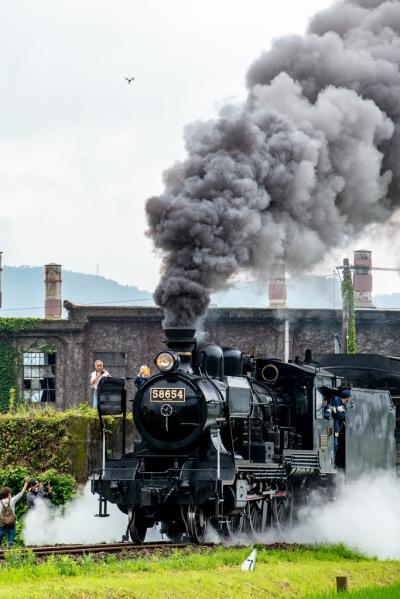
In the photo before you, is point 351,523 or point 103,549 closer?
point 103,549

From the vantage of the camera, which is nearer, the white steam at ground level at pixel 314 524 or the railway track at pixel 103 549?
the railway track at pixel 103 549

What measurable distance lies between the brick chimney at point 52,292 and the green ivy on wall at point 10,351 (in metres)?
1.31

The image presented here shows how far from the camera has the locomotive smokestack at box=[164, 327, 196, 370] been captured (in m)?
17.2

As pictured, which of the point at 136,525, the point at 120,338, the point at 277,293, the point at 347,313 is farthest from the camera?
the point at 277,293

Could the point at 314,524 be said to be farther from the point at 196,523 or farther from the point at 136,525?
the point at 136,525

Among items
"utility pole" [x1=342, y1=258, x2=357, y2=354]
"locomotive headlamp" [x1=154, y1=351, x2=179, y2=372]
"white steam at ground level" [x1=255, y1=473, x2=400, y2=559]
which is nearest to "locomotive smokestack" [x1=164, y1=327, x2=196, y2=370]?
"locomotive headlamp" [x1=154, y1=351, x2=179, y2=372]

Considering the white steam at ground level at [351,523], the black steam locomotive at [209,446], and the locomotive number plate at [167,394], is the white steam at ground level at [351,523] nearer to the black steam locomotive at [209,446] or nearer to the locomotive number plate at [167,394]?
the black steam locomotive at [209,446]

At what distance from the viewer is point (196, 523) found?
56.0 ft

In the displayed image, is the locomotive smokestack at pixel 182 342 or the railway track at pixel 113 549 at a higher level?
the locomotive smokestack at pixel 182 342

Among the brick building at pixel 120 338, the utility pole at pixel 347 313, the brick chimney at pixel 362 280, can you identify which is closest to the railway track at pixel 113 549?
the utility pole at pixel 347 313

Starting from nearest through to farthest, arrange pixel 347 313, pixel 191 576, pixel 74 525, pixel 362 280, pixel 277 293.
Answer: pixel 191 576, pixel 74 525, pixel 347 313, pixel 277 293, pixel 362 280

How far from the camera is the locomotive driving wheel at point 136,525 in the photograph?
17453mm

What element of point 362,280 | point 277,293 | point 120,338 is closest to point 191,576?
point 120,338

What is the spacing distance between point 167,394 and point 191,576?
429 cm
